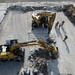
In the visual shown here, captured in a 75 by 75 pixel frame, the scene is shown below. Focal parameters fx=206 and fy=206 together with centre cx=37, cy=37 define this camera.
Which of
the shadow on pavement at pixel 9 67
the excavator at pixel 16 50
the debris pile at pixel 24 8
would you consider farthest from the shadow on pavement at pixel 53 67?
the debris pile at pixel 24 8

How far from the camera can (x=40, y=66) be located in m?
19.1

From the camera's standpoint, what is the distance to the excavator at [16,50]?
760 inches

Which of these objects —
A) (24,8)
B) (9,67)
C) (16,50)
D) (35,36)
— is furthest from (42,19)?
(9,67)

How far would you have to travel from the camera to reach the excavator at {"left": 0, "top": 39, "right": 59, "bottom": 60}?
63.3 feet

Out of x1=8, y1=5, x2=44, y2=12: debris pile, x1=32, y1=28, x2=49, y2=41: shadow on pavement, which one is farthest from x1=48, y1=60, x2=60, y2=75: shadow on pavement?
x1=8, y1=5, x2=44, y2=12: debris pile

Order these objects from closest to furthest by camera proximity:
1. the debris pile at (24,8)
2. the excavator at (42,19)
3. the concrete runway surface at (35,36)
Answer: the concrete runway surface at (35,36), the excavator at (42,19), the debris pile at (24,8)

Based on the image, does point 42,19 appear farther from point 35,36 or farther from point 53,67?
point 53,67

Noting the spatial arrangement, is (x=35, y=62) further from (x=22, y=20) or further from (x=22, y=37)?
(x=22, y=20)

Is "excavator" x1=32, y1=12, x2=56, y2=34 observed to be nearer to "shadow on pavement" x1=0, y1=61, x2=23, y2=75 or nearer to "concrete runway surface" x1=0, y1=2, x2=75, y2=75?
"concrete runway surface" x1=0, y1=2, x2=75, y2=75

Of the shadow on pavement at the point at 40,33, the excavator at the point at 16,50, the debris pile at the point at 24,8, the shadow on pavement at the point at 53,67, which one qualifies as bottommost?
the shadow on pavement at the point at 53,67

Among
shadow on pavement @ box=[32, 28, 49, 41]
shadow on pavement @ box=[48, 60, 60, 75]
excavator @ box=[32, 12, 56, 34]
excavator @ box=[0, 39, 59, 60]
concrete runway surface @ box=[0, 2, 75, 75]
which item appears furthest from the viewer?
excavator @ box=[32, 12, 56, 34]

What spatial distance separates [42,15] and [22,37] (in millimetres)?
3843

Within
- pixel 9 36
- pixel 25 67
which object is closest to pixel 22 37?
pixel 9 36

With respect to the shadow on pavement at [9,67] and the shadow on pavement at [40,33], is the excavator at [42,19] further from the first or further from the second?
the shadow on pavement at [9,67]
